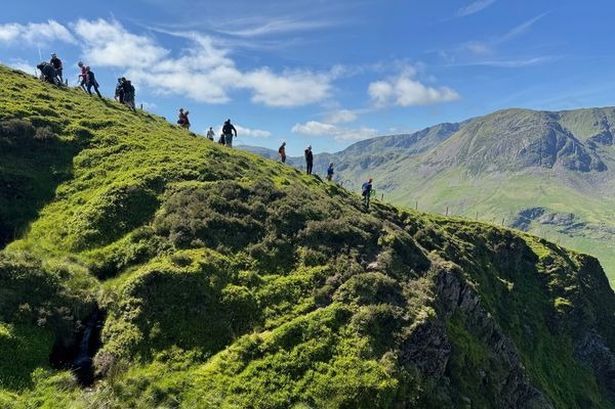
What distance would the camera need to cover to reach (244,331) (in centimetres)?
2589

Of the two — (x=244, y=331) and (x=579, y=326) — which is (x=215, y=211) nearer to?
(x=244, y=331)

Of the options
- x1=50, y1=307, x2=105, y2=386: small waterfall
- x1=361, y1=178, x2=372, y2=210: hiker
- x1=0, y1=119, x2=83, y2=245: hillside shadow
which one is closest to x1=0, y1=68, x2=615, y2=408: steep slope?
x1=50, y1=307, x2=105, y2=386: small waterfall

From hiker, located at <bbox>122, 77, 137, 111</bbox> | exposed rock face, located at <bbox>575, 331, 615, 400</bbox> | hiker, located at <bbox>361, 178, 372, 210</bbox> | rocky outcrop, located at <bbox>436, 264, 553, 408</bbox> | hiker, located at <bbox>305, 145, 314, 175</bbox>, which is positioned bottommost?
exposed rock face, located at <bbox>575, 331, 615, 400</bbox>

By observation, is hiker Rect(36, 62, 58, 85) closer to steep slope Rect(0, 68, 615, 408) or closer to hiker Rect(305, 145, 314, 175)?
steep slope Rect(0, 68, 615, 408)

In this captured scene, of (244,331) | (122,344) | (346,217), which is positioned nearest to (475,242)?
(346,217)

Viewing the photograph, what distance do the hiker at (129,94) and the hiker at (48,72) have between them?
769cm

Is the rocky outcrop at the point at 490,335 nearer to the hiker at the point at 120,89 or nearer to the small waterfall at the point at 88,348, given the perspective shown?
the small waterfall at the point at 88,348

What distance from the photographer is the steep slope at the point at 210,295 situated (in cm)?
2228

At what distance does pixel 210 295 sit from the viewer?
26875 mm

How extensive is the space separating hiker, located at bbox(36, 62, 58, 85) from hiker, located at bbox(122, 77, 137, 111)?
7.69 meters

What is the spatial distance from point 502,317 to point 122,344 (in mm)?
41984

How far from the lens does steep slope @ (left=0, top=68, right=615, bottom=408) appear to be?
22.3 metres

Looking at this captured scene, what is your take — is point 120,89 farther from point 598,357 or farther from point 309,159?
point 598,357

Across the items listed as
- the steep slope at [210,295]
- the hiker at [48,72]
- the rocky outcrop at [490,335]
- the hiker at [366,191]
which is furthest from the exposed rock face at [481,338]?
the hiker at [48,72]
